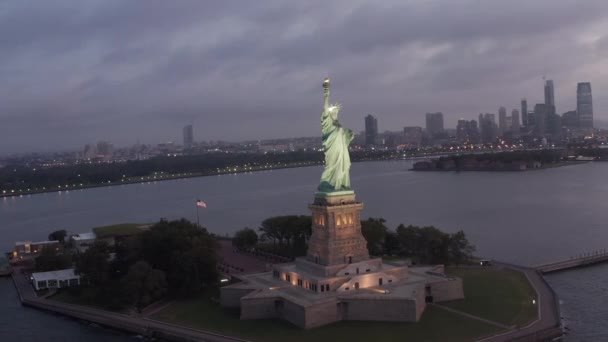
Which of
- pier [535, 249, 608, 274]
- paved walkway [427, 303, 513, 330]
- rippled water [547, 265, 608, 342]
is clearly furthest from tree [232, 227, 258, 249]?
rippled water [547, 265, 608, 342]

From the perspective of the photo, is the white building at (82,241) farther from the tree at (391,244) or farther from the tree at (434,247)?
the tree at (434,247)

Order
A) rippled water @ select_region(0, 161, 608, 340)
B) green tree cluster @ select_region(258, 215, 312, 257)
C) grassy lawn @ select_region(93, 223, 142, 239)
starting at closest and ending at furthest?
green tree cluster @ select_region(258, 215, 312, 257), rippled water @ select_region(0, 161, 608, 340), grassy lawn @ select_region(93, 223, 142, 239)

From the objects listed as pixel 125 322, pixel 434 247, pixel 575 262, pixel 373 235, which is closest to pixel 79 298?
pixel 125 322

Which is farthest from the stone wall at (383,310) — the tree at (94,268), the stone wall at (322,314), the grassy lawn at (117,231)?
the grassy lawn at (117,231)

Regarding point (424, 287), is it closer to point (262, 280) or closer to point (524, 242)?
point (262, 280)

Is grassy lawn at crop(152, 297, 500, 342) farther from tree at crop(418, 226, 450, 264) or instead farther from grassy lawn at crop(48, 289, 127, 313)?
tree at crop(418, 226, 450, 264)

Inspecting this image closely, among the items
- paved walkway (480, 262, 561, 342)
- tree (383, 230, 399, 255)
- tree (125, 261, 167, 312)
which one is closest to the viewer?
paved walkway (480, 262, 561, 342)

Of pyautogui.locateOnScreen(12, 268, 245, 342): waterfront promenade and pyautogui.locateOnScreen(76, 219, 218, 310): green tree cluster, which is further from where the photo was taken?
pyautogui.locateOnScreen(76, 219, 218, 310): green tree cluster
